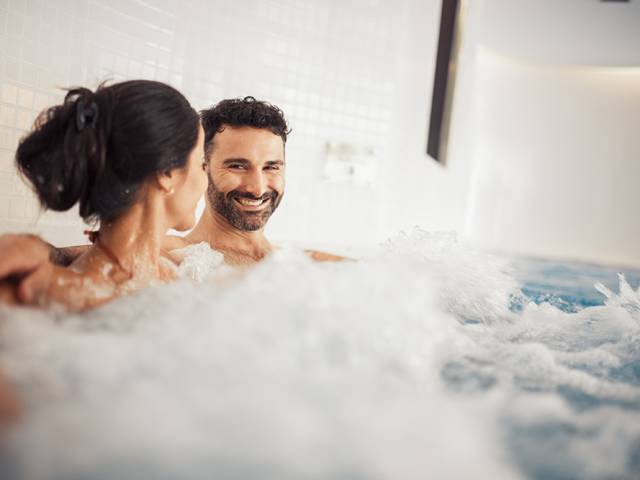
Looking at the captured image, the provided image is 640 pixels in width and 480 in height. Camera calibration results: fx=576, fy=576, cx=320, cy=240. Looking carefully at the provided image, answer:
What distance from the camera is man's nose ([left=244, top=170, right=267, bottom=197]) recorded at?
239 cm

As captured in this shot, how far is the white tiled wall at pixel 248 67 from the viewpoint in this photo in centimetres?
225

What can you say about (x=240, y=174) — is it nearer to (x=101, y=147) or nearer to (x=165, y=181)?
(x=165, y=181)

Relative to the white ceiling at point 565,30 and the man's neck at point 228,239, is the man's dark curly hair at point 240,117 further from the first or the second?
the white ceiling at point 565,30

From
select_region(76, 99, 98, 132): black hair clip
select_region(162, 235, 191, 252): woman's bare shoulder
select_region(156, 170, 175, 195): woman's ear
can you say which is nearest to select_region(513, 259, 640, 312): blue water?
select_region(162, 235, 191, 252): woman's bare shoulder

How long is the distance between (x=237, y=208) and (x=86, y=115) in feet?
3.52

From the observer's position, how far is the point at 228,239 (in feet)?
8.19

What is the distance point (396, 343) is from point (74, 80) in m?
1.88

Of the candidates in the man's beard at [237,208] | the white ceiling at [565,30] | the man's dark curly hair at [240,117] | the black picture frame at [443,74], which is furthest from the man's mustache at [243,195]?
the white ceiling at [565,30]

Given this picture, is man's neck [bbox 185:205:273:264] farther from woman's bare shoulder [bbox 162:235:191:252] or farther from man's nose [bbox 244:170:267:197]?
man's nose [bbox 244:170:267:197]

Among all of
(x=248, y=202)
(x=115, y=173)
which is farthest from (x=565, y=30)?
(x=115, y=173)

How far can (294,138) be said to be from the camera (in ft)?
12.1

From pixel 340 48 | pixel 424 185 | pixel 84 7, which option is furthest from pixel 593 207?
pixel 84 7

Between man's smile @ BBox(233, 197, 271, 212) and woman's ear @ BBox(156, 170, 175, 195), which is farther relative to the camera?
man's smile @ BBox(233, 197, 271, 212)

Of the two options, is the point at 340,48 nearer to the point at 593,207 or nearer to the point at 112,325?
the point at 112,325
